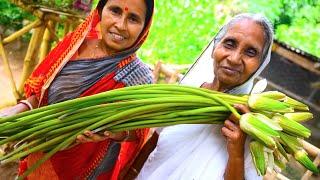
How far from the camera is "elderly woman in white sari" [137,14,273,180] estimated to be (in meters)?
1.33

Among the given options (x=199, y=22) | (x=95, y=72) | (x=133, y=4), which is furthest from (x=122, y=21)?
(x=199, y=22)

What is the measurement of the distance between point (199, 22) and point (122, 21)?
4451mm

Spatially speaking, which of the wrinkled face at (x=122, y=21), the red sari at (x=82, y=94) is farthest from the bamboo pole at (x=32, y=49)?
the wrinkled face at (x=122, y=21)

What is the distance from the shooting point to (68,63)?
5.45ft

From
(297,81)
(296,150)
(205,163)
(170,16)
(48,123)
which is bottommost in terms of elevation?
(297,81)

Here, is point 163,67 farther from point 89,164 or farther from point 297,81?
point 297,81

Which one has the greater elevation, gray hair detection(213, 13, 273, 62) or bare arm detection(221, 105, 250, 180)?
gray hair detection(213, 13, 273, 62)

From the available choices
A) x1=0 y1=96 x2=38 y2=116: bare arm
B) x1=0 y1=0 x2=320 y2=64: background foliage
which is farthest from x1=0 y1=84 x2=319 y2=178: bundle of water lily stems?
x1=0 y1=0 x2=320 y2=64: background foliage

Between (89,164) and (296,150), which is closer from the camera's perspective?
(296,150)

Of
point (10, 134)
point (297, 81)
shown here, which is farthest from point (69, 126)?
point (297, 81)

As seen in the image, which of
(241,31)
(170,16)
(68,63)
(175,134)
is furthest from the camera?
(170,16)

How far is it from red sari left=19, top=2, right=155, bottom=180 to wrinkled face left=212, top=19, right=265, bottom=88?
0.38 metres

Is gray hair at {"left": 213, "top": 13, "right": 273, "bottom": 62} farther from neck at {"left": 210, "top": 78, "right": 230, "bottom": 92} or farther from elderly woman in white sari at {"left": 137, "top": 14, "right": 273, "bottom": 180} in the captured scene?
neck at {"left": 210, "top": 78, "right": 230, "bottom": 92}

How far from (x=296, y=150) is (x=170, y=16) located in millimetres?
4723
